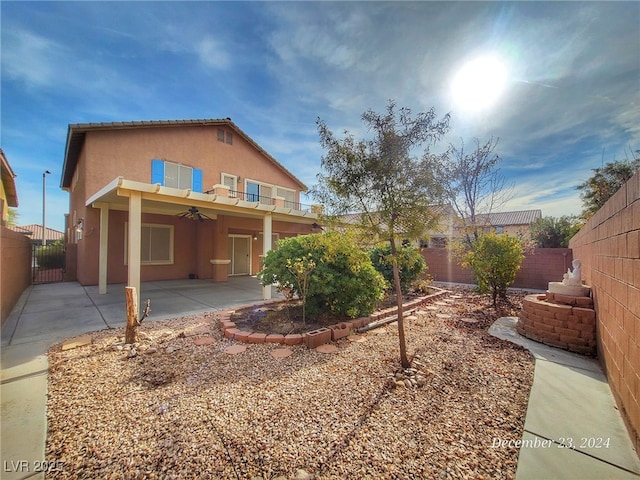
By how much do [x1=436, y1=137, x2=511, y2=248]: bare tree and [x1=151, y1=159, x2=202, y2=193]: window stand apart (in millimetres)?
11410

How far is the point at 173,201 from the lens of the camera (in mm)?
7191

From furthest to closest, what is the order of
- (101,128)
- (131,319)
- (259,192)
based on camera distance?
1. (259,192)
2. (101,128)
3. (131,319)

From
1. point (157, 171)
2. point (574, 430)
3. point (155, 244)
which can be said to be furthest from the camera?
point (155, 244)

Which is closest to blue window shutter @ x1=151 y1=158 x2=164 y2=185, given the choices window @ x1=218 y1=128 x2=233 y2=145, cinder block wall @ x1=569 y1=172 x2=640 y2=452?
window @ x1=218 y1=128 x2=233 y2=145

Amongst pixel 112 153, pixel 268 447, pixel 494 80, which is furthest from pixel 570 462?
pixel 112 153

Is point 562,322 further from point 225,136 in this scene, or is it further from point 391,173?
point 225,136

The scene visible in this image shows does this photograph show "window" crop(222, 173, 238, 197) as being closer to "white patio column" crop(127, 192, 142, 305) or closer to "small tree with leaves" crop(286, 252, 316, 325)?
"white patio column" crop(127, 192, 142, 305)

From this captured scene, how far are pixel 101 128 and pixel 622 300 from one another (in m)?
13.7

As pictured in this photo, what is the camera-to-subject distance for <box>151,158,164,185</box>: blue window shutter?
1089 cm

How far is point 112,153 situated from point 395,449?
41.0ft

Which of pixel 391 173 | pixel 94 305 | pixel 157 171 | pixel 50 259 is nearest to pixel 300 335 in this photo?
pixel 391 173

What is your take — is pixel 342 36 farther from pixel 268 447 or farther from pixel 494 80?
pixel 268 447

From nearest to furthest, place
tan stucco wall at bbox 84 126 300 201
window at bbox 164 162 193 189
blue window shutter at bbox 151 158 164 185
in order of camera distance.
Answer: tan stucco wall at bbox 84 126 300 201
blue window shutter at bbox 151 158 164 185
window at bbox 164 162 193 189

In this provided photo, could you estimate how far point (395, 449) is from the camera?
2.06 metres
